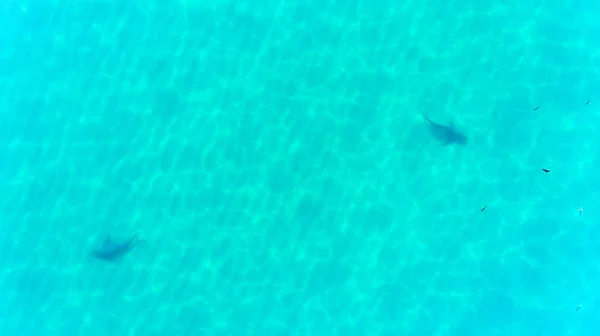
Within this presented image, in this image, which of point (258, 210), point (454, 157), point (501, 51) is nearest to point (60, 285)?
point (258, 210)

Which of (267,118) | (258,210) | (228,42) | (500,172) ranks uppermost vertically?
Answer: (228,42)

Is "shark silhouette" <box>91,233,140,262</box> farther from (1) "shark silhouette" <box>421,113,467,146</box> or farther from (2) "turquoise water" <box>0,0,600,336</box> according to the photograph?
(1) "shark silhouette" <box>421,113,467,146</box>

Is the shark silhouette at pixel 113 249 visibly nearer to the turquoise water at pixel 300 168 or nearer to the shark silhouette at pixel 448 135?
the turquoise water at pixel 300 168

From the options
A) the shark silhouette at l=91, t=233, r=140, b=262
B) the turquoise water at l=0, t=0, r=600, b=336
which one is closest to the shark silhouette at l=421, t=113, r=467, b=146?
the turquoise water at l=0, t=0, r=600, b=336

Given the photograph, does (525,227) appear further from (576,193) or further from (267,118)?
(267,118)

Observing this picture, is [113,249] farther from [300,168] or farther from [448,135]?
[448,135]

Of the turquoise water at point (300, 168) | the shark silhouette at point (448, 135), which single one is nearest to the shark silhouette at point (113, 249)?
the turquoise water at point (300, 168)

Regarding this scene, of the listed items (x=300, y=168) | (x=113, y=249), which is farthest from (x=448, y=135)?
(x=113, y=249)
